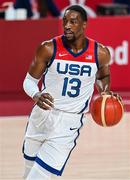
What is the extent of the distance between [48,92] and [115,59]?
23.2 feet

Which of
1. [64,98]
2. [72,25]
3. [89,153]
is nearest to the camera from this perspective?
[72,25]

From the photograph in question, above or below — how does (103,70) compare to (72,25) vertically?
below

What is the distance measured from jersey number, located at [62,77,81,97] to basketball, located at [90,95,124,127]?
0.23 meters

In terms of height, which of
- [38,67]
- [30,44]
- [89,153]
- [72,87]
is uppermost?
[38,67]

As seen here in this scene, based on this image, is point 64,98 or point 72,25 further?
point 64,98

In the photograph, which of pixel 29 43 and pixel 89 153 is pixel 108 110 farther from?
pixel 29 43

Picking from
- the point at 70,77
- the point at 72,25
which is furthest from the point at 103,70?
the point at 72,25

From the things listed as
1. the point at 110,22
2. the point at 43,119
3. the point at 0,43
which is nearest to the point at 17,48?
the point at 0,43

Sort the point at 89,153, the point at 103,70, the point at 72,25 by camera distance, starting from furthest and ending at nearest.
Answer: the point at 89,153, the point at 103,70, the point at 72,25

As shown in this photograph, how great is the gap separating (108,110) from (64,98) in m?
0.38

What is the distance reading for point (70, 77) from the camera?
6.36 metres

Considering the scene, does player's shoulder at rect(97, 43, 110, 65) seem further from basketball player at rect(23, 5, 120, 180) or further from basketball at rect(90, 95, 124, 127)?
basketball at rect(90, 95, 124, 127)

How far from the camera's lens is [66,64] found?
6375 mm

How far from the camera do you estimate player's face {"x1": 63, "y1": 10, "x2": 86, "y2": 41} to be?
627cm
